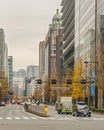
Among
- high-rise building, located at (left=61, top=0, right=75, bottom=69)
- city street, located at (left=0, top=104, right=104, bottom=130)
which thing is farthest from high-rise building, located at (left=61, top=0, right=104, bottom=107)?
city street, located at (left=0, top=104, right=104, bottom=130)

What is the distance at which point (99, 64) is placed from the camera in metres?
80.2

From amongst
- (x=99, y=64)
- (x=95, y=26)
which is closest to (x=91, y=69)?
(x=99, y=64)

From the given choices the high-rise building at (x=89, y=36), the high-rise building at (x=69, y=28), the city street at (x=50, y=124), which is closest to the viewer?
the city street at (x=50, y=124)

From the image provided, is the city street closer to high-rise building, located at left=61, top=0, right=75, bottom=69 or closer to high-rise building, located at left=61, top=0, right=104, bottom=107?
high-rise building, located at left=61, top=0, right=104, bottom=107

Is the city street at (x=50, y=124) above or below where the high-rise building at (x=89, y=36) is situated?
below

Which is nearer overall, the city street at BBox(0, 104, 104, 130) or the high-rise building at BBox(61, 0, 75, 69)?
the city street at BBox(0, 104, 104, 130)

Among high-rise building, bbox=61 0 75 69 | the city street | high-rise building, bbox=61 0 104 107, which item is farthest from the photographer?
high-rise building, bbox=61 0 75 69

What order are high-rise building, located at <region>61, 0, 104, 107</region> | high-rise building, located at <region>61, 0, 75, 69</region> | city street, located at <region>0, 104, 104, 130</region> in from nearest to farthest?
city street, located at <region>0, 104, 104, 130</region>
high-rise building, located at <region>61, 0, 104, 107</region>
high-rise building, located at <region>61, 0, 75, 69</region>

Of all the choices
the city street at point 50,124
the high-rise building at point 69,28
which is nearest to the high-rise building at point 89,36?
the high-rise building at point 69,28

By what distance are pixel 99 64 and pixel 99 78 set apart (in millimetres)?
3941

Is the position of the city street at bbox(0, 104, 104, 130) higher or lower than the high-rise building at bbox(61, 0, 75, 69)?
lower

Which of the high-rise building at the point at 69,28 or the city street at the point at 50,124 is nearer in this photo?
the city street at the point at 50,124

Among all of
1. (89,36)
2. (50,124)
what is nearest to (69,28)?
(89,36)

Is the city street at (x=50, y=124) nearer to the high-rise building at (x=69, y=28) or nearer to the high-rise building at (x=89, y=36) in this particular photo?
the high-rise building at (x=89, y=36)
